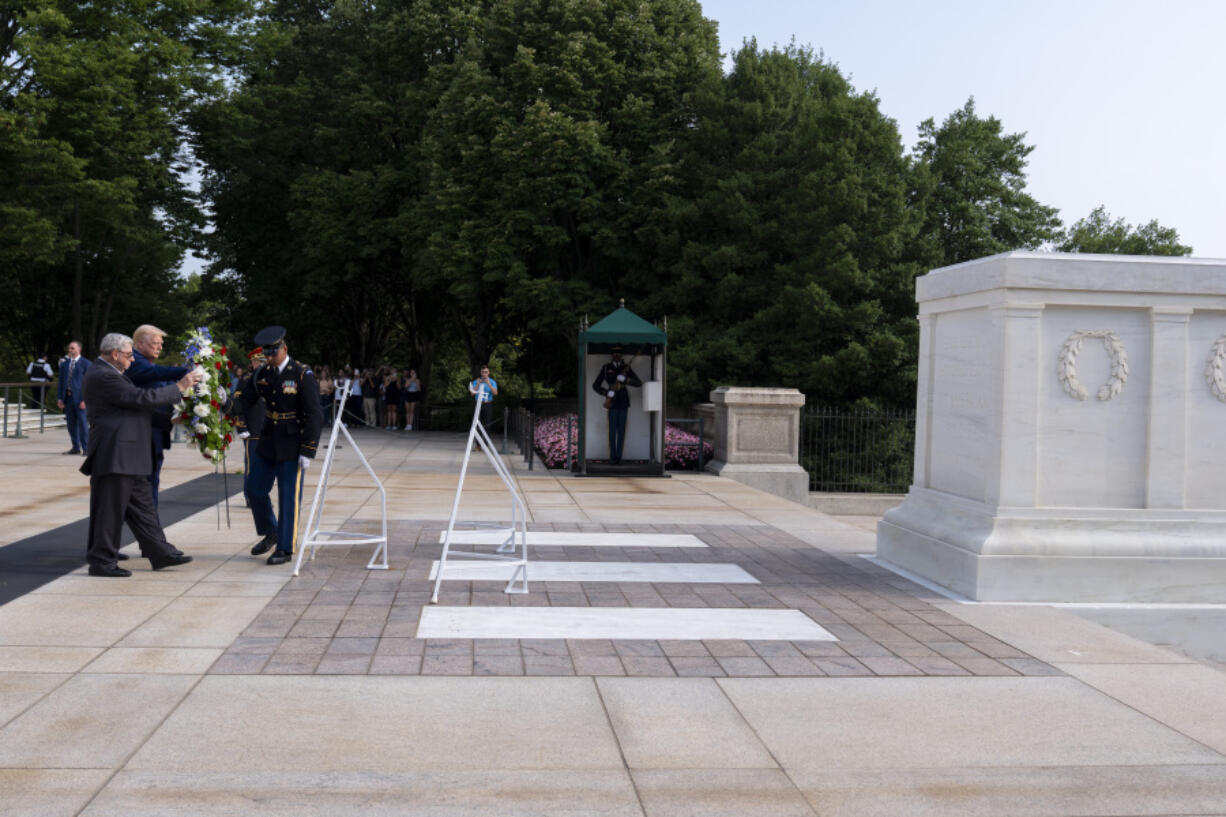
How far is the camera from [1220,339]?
8.45 meters

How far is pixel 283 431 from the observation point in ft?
30.6

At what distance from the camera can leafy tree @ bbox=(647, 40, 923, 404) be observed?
28500 mm

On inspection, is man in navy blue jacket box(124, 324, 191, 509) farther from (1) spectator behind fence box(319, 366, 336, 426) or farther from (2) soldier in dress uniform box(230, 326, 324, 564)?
(1) spectator behind fence box(319, 366, 336, 426)

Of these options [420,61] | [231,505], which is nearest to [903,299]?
[420,61]

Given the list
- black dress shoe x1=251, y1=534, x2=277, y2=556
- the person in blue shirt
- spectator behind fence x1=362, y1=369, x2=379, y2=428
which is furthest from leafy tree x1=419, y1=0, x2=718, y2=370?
black dress shoe x1=251, y1=534, x2=277, y2=556

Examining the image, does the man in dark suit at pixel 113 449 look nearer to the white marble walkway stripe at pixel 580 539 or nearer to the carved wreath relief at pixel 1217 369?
the white marble walkway stripe at pixel 580 539

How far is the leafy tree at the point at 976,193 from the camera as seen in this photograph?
33094 millimetres

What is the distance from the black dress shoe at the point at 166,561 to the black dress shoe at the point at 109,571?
1.02ft

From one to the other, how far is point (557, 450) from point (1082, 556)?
44.3 ft

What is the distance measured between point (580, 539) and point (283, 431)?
129 inches

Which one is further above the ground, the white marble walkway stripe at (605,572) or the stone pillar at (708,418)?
the stone pillar at (708,418)

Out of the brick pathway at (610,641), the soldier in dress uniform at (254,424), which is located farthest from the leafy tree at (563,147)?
the brick pathway at (610,641)

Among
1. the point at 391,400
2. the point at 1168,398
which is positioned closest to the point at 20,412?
the point at 391,400

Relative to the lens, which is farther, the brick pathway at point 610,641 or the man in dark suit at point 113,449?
the man in dark suit at point 113,449
